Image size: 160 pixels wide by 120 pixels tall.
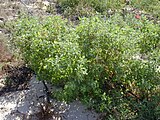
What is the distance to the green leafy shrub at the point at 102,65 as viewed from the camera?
3869 millimetres

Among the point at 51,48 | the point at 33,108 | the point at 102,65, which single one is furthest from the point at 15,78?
the point at 102,65

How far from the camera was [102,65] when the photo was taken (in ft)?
13.3

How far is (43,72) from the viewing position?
4211mm

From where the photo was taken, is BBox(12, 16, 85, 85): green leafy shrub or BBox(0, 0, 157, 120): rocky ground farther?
BBox(0, 0, 157, 120): rocky ground

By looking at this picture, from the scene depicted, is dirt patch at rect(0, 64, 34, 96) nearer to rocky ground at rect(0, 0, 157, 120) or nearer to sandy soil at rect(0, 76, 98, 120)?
rocky ground at rect(0, 0, 157, 120)

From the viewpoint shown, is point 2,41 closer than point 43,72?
No

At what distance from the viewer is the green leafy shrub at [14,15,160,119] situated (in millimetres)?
3869

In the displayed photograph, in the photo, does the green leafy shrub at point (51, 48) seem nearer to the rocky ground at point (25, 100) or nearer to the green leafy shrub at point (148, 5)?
the rocky ground at point (25, 100)

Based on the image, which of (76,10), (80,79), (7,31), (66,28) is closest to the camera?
(80,79)

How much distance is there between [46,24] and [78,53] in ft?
3.07

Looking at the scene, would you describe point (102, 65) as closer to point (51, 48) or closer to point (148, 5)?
point (51, 48)

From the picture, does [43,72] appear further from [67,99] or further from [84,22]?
[84,22]

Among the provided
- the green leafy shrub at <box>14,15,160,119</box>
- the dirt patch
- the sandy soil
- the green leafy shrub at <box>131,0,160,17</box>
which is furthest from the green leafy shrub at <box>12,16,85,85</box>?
the green leafy shrub at <box>131,0,160,17</box>

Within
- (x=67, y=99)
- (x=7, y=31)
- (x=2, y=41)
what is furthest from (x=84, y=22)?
(x=7, y=31)
